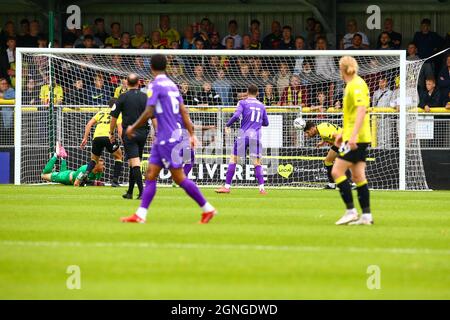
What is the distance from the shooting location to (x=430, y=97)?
24375 mm

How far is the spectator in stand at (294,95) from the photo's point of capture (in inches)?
942

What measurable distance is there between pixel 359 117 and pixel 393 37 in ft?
50.0

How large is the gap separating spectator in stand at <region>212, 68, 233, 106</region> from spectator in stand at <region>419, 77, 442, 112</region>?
15.8 feet

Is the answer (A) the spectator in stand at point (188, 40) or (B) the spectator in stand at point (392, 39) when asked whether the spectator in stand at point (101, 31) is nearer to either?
(A) the spectator in stand at point (188, 40)

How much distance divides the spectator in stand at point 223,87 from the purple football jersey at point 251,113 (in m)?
4.43

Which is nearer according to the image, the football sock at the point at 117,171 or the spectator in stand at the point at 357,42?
the football sock at the point at 117,171

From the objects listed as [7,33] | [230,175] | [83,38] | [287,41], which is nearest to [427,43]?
[287,41]

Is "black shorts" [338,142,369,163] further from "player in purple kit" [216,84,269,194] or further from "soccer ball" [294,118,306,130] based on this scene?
"soccer ball" [294,118,306,130]

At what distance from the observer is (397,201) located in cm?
1747

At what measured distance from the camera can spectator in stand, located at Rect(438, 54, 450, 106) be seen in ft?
80.2

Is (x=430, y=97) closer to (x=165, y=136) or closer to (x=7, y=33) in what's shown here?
(x=7, y=33)

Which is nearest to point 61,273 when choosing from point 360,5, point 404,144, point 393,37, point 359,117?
point 359,117

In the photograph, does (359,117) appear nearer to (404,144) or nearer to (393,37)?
(404,144)

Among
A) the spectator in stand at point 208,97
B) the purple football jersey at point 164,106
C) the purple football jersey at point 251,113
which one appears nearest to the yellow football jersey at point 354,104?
the purple football jersey at point 164,106
